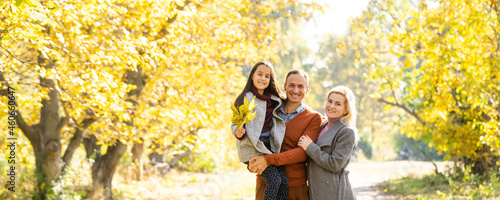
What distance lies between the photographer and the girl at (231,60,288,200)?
392cm

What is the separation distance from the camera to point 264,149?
12.9 feet

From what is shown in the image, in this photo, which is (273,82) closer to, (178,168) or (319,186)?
(319,186)

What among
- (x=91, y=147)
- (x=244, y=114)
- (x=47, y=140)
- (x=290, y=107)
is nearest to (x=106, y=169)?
(x=91, y=147)

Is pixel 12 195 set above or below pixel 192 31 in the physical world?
below

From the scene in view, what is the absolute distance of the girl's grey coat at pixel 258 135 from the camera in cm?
393

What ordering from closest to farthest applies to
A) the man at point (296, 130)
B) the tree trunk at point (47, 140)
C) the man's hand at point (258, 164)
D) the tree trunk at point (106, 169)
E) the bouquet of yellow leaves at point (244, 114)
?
the bouquet of yellow leaves at point (244, 114) → the man's hand at point (258, 164) → the man at point (296, 130) → the tree trunk at point (47, 140) → the tree trunk at point (106, 169)

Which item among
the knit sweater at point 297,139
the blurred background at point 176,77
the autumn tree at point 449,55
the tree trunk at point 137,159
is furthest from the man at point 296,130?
the tree trunk at point 137,159

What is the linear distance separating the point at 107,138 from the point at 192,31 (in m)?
2.63

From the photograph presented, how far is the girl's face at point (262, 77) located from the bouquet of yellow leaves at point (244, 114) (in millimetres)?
347

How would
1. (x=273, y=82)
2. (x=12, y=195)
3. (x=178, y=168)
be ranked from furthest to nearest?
(x=178, y=168)
(x=12, y=195)
(x=273, y=82)

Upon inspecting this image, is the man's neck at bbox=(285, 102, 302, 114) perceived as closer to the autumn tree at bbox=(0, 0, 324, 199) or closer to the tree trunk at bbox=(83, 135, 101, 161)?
the autumn tree at bbox=(0, 0, 324, 199)

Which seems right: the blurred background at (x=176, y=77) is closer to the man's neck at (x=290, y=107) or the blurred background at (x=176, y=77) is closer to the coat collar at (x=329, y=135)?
the man's neck at (x=290, y=107)

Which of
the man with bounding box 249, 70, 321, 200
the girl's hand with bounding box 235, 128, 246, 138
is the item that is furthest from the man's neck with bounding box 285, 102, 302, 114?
the girl's hand with bounding box 235, 128, 246, 138

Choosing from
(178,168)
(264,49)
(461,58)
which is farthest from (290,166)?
(178,168)
